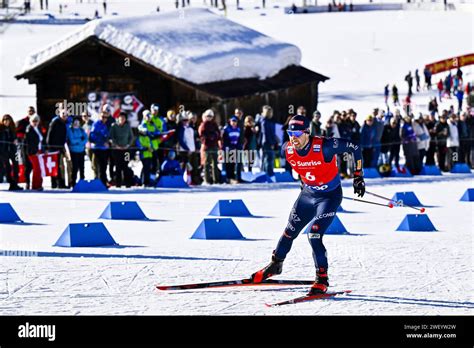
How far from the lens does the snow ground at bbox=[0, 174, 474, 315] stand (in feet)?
35.2

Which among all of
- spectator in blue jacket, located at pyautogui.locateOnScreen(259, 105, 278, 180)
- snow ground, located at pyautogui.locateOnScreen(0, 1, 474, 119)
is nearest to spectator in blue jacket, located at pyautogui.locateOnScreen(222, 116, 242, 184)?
spectator in blue jacket, located at pyautogui.locateOnScreen(259, 105, 278, 180)

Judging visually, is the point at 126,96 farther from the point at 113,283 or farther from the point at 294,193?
the point at 113,283

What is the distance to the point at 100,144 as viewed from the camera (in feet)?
71.3

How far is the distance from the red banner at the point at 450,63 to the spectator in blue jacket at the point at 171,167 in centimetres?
3685

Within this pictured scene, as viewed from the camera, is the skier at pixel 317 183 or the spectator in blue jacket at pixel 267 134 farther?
the spectator in blue jacket at pixel 267 134

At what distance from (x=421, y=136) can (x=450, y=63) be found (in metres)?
32.5

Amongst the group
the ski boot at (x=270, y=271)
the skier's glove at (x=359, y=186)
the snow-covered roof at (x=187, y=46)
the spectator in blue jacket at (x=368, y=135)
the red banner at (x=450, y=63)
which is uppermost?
the red banner at (x=450, y=63)

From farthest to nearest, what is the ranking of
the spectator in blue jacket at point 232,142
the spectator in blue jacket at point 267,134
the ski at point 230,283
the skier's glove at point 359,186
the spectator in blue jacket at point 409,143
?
the spectator in blue jacket at point 409,143 < the spectator in blue jacket at point 267,134 < the spectator in blue jacket at point 232,142 < the ski at point 230,283 < the skier's glove at point 359,186

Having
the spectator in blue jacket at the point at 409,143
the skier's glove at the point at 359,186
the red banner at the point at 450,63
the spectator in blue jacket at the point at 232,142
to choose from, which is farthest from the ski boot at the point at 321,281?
the red banner at the point at 450,63

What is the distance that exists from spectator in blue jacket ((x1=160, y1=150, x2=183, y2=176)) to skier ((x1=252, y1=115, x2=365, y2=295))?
11211 mm

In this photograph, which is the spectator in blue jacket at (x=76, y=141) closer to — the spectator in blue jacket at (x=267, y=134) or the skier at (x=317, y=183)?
the spectator in blue jacket at (x=267, y=134)

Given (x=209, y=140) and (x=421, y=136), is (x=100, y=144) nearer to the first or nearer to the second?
(x=209, y=140)

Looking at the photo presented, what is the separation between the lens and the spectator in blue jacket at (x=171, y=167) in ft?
73.8

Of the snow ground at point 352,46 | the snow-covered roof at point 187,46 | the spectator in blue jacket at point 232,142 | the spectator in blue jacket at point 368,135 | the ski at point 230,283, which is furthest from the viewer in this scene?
the snow ground at point 352,46
